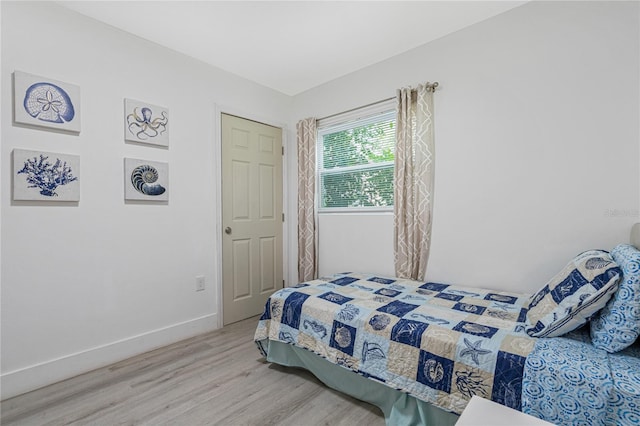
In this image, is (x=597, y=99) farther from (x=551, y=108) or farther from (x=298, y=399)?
(x=298, y=399)

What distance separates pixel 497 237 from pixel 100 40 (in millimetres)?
3258

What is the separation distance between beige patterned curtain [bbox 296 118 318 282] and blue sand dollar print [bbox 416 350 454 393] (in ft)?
6.42

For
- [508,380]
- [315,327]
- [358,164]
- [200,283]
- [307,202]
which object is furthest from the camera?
[307,202]

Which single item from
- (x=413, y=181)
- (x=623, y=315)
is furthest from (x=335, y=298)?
(x=623, y=315)

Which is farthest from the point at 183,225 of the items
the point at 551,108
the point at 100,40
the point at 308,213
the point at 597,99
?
the point at 597,99

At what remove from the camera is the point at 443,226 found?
245cm

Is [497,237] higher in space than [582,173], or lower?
lower

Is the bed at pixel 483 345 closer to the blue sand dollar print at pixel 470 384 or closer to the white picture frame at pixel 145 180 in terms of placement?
the blue sand dollar print at pixel 470 384

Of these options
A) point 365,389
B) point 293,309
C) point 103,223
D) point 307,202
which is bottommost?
point 365,389

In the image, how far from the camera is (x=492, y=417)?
800 mm

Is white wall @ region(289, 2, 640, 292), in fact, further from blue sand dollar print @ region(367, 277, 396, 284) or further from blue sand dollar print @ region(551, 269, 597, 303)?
blue sand dollar print @ region(551, 269, 597, 303)

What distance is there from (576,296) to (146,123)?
2962 millimetres

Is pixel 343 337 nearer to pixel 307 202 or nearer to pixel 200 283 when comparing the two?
pixel 200 283

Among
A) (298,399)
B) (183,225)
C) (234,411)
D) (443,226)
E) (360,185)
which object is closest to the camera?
(234,411)
